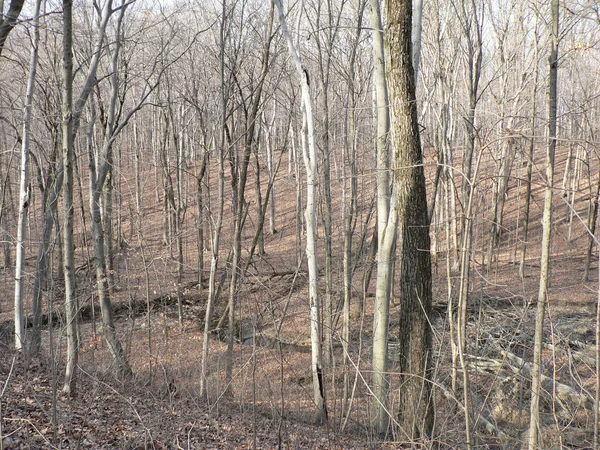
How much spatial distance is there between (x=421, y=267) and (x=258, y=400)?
5.01 meters

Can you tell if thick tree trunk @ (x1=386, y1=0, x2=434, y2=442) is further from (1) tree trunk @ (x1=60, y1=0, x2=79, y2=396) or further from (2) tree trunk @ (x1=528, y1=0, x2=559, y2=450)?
(1) tree trunk @ (x1=60, y1=0, x2=79, y2=396)

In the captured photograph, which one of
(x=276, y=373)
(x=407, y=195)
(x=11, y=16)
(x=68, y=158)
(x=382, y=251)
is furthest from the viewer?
(x=276, y=373)

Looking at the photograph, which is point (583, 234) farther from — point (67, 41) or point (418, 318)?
point (67, 41)

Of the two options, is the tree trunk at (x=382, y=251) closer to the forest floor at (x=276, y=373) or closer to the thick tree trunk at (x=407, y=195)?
the forest floor at (x=276, y=373)

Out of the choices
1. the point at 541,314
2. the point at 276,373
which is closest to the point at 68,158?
the point at 541,314

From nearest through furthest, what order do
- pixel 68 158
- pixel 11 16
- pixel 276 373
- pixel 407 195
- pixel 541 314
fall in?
pixel 541 314 → pixel 11 16 → pixel 407 195 → pixel 68 158 → pixel 276 373

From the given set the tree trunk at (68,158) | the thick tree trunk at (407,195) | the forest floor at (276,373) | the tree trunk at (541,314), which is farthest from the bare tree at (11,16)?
the tree trunk at (541,314)

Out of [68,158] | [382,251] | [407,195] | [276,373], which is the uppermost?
[68,158]

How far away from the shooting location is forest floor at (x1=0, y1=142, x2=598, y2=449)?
519cm

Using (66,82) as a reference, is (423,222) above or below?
below

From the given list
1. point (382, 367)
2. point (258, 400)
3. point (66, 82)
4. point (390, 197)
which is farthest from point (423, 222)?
point (258, 400)

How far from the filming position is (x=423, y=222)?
19.2 feet

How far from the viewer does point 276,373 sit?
11.2 metres

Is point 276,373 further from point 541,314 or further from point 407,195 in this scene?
point 541,314
